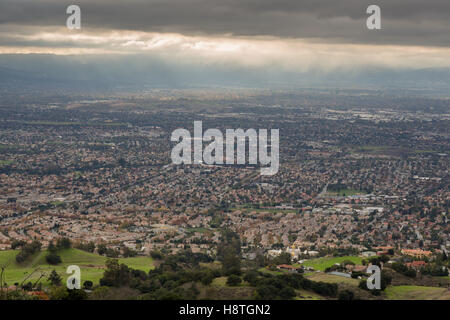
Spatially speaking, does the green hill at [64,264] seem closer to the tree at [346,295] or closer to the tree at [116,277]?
the tree at [116,277]

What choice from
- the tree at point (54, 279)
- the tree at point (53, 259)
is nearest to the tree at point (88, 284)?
the tree at point (54, 279)

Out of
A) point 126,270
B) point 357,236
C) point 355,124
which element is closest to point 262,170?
point 357,236

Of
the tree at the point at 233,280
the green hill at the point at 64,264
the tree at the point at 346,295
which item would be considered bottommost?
the green hill at the point at 64,264

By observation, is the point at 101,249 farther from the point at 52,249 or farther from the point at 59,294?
the point at 59,294

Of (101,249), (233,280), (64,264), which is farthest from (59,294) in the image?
(101,249)

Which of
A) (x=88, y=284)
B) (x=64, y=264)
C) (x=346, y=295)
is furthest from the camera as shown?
(x=64, y=264)

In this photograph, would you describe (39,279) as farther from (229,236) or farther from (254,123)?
(254,123)

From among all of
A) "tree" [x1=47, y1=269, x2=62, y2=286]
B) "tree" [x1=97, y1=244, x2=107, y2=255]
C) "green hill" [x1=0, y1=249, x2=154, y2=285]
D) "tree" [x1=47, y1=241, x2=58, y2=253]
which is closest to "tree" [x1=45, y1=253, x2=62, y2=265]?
"green hill" [x1=0, y1=249, x2=154, y2=285]

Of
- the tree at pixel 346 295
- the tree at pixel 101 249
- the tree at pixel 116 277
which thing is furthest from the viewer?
the tree at pixel 101 249

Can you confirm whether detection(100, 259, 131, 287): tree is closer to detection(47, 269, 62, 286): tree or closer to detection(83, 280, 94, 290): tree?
detection(83, 280, 94, 290): tree
